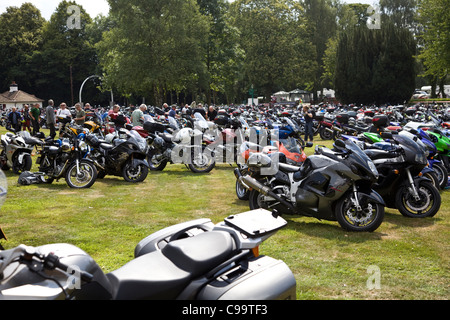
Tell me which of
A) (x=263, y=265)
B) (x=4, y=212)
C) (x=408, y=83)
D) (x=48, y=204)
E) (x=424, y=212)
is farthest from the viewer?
(x=408, y=83)

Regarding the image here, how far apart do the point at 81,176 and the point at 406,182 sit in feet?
20.2

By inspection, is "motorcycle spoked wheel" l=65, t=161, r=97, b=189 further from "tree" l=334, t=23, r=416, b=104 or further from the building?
the building

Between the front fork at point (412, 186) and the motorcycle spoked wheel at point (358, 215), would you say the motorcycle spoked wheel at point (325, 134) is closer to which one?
the front fork at point (412, 186)

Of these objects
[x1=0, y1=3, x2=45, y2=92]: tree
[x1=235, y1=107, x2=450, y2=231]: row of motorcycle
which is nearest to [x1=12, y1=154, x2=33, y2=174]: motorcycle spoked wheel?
[x1=235, y1=107, x2=450, y2=231]: row of motorcycle

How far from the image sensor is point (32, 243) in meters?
5.62

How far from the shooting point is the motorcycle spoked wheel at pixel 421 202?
256 inches

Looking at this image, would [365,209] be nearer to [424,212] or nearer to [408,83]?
[424,212]

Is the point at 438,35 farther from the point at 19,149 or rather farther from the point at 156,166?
the point at 19,149

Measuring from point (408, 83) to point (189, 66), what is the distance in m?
17.5

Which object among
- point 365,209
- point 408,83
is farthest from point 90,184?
point 408,83

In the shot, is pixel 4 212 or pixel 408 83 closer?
pixel 4 212

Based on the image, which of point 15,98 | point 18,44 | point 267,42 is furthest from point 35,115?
point 18,44

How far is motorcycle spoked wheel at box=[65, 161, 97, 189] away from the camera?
929cm

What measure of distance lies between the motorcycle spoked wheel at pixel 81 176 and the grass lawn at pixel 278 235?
18cm
